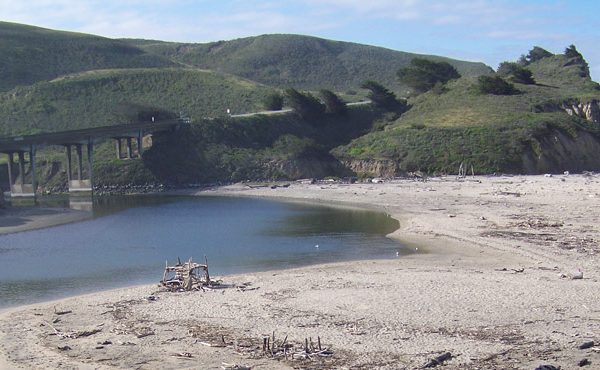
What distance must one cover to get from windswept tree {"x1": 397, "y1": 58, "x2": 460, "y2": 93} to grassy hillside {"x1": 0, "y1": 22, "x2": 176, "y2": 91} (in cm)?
5358

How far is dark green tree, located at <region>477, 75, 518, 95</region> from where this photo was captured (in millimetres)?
103131

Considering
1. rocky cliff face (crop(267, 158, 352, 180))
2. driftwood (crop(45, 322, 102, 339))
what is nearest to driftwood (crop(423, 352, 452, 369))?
driftwood (crop(45, 322, 102, 339))

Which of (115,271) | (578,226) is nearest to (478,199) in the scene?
(578,226)

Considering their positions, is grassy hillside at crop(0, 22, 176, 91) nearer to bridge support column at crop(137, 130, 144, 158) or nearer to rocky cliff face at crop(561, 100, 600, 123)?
bridge support column at crop(137, 130, 144, 158)

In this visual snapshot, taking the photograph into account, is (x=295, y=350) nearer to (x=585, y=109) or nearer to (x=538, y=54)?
(x=585, y=109)

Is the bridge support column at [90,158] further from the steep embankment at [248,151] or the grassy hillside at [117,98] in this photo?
the grassy hillside at [117,98]

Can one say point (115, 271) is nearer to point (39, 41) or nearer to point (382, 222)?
point (382, 222)

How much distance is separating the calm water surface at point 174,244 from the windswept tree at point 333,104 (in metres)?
39.3

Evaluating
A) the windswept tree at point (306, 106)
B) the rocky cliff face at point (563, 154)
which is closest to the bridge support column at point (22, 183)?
the windswept tree at point (306, 106)

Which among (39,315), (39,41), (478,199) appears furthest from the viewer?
(39,41)

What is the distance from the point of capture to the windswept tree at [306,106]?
107 meters

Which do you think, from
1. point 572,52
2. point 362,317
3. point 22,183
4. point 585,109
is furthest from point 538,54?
point 362,317

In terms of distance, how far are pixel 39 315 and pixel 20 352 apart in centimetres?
517

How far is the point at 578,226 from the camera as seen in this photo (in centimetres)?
4538
